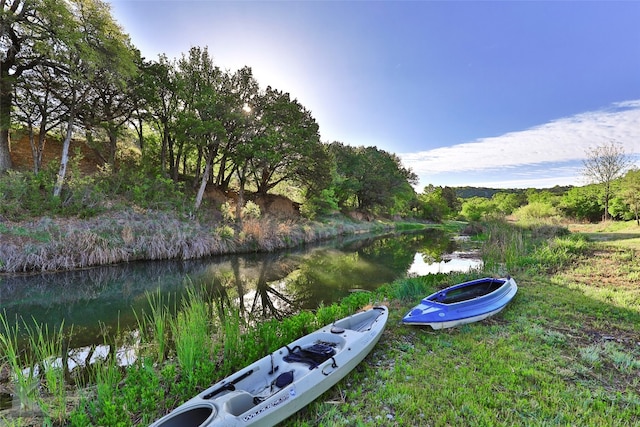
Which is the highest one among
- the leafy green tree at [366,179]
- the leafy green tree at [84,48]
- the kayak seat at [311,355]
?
the leafy green tree at [84,48]

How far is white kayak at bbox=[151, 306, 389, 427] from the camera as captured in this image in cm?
230

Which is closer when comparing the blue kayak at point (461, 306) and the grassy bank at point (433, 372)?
the grassy bank at point (433, 372)

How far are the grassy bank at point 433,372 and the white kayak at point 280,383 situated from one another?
274mm

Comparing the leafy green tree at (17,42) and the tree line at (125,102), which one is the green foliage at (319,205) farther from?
the leafy green tree at (17,42)

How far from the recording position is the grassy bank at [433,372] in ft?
8.80

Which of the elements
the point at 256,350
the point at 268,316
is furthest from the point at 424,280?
the point at 256,350

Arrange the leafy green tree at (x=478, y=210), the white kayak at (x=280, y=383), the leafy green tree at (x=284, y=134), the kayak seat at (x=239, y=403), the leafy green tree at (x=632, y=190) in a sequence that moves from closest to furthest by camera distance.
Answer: the white kayak at (x=280, y=383) < the kayak seat at (x=239, y=403) < the leafy green tree at (x=284, y=134) < the leafy green tree at (x=632, y=190) < the leafy green tree at (x=478, y=210)

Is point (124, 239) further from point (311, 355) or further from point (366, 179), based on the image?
point (366, 179)

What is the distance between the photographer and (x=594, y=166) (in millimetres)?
25984

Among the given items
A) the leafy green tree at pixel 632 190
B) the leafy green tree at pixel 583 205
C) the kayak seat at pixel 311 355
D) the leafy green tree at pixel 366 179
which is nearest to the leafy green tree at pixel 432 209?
the leafy green tree at pixel 366 179

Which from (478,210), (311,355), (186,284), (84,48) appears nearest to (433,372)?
(311,355)

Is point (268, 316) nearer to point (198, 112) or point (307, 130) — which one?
point (198, 112)

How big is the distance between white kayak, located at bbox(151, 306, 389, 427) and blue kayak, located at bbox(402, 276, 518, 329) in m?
0.91

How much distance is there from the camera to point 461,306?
495 cm
